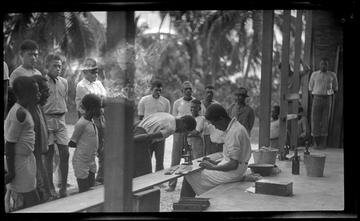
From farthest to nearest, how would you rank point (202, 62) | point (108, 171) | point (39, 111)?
point (202, 62) → point (39, 111) → point (108, 171)

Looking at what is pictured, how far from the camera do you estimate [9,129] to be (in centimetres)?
360

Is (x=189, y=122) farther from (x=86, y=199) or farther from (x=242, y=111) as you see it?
(x=86, y=199)

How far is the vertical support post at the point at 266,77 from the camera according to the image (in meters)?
3.74

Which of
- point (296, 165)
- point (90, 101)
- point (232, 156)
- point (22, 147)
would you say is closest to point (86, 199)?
point (22, 147)

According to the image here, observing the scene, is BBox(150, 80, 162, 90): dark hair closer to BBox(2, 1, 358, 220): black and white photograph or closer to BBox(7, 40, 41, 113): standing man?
BBox(2, 1, 358, 220): black and white photograph

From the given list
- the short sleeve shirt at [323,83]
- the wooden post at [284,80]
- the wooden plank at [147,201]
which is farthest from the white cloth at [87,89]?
the short sleeve shirt at [323,83]

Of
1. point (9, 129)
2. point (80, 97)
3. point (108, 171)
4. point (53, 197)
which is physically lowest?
point (53, 197)

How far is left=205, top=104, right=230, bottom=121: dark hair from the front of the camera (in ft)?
12.4

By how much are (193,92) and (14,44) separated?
1456 millimetres

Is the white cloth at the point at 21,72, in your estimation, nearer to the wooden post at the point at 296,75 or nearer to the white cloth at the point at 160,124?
the white cloth at the point at 160,124

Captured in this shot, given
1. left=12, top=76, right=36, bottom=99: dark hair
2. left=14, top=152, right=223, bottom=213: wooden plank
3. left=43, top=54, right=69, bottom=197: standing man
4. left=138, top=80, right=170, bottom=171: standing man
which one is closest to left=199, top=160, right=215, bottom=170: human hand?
left=14, top=152, right=223, bottom=213: wooden plank

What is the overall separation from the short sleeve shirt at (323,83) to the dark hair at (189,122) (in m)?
1.09

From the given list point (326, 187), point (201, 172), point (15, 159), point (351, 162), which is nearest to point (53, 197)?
point (15, 159)

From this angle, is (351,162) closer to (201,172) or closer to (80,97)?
(201,172)
